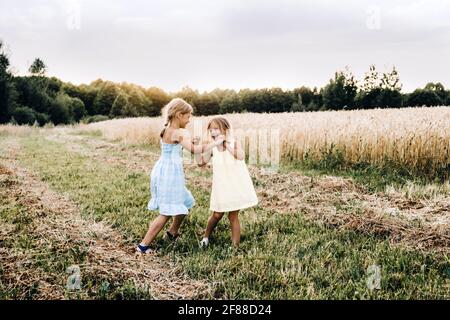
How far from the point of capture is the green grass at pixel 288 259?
301cm

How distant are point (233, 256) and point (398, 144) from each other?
19.6 feet

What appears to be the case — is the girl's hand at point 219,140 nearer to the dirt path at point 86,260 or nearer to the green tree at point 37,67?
the dirt path at point 86,260

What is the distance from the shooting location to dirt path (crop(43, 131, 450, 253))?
4.25m

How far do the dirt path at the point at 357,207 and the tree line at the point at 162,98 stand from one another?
38.1 metres

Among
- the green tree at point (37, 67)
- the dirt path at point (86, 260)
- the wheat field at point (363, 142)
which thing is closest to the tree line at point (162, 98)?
the green tree at point (37, 67)

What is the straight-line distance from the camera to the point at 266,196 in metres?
6.51

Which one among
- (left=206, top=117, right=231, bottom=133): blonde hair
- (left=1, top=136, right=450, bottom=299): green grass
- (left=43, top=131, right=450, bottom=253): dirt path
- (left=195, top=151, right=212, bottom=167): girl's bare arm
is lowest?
(left=1, top=136, right=450, bottom=299): green grass

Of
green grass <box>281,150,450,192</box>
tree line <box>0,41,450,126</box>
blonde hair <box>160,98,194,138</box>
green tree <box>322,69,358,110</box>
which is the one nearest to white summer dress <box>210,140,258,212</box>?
blonde hair <box>160,98,194,138</box>

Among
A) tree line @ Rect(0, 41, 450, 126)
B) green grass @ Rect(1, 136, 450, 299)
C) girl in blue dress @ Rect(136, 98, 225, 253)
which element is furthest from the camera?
tree line @ Rect(0, 41, 450, 126)

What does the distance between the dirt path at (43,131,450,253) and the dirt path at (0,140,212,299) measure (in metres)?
2.37

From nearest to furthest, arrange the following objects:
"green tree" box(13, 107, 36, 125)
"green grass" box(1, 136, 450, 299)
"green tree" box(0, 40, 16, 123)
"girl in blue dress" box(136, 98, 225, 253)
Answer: "green grass" box(1, 136, 450, 299) < "girl in blue dress" box(136, 98, 225, 253) < "green tree" box(0, 40, 16, 123) < "green tree" box(13, 107, 36, 125)

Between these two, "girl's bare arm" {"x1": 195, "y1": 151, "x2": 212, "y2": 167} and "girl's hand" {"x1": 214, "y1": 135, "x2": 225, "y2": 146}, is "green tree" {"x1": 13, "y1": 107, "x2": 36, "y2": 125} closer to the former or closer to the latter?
"girl's bare arm" {"x1": 195, "y1": 151, "x2": 212, "y2": 167}
